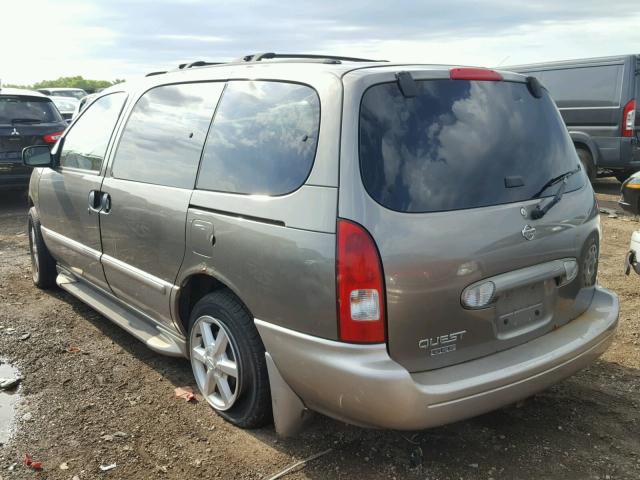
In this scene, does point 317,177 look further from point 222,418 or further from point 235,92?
point 222,418

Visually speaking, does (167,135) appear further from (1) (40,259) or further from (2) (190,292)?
(1) (40,259)

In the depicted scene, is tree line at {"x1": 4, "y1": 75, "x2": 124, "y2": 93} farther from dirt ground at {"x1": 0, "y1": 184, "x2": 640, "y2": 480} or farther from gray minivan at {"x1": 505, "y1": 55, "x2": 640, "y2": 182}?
dirt ground at {"x1": 0, "y1": 184, "x2": 640, "y2": 480}

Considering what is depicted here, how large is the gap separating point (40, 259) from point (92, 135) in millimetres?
1516

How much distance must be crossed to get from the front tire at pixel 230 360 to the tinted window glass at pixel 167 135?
2.25 ft

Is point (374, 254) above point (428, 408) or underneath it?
above

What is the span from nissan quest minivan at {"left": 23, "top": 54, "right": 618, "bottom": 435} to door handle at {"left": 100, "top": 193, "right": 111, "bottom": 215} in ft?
1.57

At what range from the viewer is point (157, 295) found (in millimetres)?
3453

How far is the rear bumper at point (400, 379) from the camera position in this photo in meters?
2.33

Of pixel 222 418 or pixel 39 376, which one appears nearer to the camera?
pixel 222 418

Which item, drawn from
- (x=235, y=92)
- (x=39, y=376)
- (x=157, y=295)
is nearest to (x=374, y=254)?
(x=235, y=92)

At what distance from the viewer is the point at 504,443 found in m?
2.91

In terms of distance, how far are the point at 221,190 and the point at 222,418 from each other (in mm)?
1200

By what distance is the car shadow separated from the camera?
2.72 metres

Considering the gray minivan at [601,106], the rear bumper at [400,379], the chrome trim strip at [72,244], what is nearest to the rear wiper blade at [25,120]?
the chrome trim strip at [72,244]
